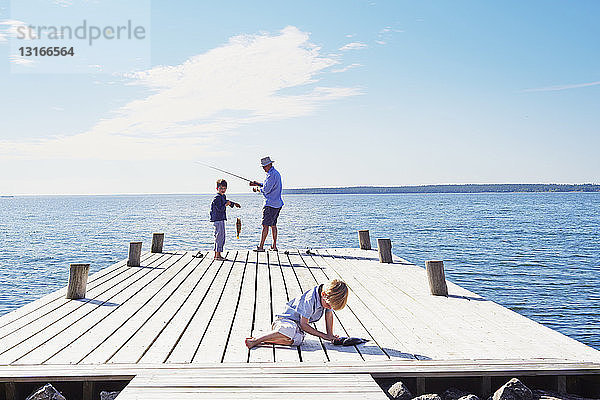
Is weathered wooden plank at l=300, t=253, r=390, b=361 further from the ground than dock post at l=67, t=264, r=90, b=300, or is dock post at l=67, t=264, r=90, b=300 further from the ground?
dock post at l=67, t=264, r=90, b=300

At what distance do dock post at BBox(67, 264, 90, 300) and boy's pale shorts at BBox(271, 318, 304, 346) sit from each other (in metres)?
3.61

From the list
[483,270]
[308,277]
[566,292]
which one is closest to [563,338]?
[308,277]

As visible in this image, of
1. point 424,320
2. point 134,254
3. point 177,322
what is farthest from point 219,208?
point 424,320

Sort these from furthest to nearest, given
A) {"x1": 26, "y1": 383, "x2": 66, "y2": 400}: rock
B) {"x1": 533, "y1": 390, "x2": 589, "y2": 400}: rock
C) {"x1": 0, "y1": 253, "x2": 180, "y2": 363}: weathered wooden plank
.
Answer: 1. {"x1": 0, "y1": 253, "x2": 180, "y2": 363}: weathered wooden plank
2. {"x1": 533, "y1": 390, "x2": 589, "y2": 400}: rock
3. {"x1": 26, "y1": 383, "x2": 66, "y2": 400}: rock

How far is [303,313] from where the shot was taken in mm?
5453

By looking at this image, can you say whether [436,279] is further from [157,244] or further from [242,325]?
[157,244]

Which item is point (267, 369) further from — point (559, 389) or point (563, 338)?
point (563, 338)

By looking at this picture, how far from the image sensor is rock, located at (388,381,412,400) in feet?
15.2

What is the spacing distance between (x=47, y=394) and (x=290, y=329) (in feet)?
6.62

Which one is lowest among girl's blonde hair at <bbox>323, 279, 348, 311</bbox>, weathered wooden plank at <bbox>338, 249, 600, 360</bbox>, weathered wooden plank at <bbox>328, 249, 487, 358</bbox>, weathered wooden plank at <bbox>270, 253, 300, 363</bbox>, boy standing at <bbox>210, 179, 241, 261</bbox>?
weathered wooden plank at <bbox>338, 249, 600, 360</bbox>

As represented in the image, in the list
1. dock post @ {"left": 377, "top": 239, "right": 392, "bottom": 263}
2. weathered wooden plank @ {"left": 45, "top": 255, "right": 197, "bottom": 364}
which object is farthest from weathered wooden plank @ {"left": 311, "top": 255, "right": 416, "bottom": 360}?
dock post @ {"left": 377, "top": 239, "right": 392, "bottom": 263}

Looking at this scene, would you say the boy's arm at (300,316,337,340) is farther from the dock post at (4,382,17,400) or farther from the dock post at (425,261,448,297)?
the dock post at (425,261,448,297)

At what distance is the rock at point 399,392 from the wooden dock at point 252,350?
11 cm

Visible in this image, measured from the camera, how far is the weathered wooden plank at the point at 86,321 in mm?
5254
